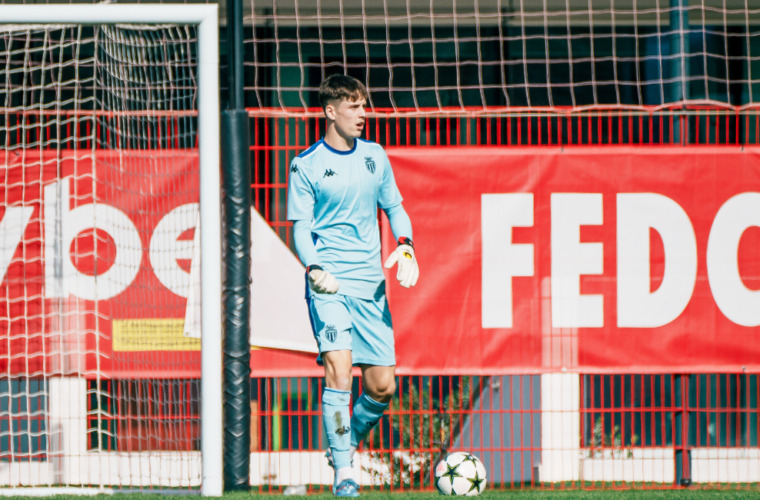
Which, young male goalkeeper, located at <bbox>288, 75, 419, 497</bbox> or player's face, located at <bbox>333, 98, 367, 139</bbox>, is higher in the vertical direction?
player's face, located at <bbox>333, 98, 367, 139</bbox>

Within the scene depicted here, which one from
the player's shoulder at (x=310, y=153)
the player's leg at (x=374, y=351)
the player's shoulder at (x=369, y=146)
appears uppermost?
the player's shoulder at (x=369, y=146)

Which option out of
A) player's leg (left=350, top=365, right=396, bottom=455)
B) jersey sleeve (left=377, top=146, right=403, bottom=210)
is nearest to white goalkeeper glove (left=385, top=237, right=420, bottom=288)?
jersey sleeve (left=377, top=146, right=403, bottom=210)

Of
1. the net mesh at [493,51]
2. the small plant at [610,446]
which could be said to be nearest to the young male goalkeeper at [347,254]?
the small plant at [610,446]

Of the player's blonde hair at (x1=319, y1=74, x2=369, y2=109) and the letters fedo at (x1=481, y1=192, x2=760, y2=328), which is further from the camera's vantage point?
the letters fedo at (x1=481, y1=192, x2=760, y2=328)

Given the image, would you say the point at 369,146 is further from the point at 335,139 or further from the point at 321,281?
the point at 321,281

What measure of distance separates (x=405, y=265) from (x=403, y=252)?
9cm

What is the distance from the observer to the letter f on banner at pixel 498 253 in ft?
20.2

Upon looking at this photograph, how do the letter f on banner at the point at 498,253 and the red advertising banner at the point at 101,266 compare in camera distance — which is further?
the letter f on banner at the point at 498,253

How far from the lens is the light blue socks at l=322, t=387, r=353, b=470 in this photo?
5258mm

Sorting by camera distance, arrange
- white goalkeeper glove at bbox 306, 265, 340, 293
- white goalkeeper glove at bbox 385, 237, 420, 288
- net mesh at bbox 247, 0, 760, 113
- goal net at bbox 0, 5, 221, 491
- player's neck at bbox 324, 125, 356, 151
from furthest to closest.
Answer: net mesh at bbox 247, 0, 760, 113
goal net at bbox 0, 5, 221, 491
player's neck at bbox 324, 125, 356, 151
white goalkeeper glove at bbox 385, 237, 420, 288
white goalkeeper glove at bbox 306, 265, 340, 293

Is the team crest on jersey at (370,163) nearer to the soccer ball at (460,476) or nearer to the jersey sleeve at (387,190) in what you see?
the jersey sleeve at (387,190)

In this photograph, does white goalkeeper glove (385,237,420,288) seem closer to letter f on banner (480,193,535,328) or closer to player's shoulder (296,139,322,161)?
player's shoulder (296,139,322,161)

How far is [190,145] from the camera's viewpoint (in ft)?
21.0

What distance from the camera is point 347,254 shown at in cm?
539
